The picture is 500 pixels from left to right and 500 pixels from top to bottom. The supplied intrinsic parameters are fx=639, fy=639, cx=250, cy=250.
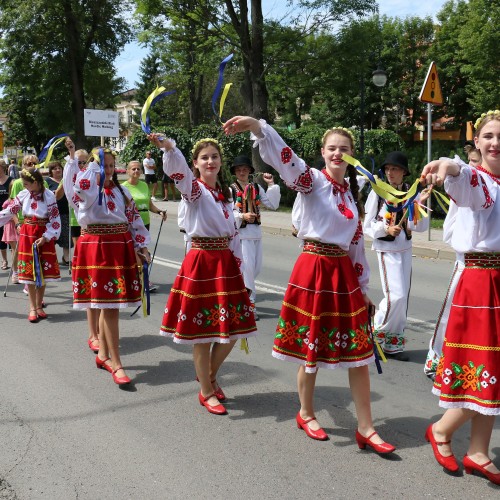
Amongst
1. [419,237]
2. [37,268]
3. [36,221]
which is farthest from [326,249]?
[419,237]

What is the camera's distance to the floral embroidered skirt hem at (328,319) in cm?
395

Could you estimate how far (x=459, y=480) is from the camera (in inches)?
140

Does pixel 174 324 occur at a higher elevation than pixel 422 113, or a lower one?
lower

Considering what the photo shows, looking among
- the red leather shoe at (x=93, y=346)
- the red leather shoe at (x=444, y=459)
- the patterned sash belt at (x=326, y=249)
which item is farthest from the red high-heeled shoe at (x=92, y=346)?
the red leather shoe at (x=444, y=459)

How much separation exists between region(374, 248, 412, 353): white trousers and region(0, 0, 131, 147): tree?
28991mm

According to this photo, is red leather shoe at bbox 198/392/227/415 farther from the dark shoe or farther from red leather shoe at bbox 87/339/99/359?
the dark shoe

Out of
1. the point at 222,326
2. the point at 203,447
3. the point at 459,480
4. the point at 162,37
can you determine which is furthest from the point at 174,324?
the point at 162,37

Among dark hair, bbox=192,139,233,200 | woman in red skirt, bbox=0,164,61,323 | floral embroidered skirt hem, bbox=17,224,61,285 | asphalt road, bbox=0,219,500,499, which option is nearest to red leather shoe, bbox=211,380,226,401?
asphalt road, bbox=0,219,500,499

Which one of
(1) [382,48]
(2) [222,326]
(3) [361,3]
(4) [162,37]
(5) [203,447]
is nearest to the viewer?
(5) [203,447]

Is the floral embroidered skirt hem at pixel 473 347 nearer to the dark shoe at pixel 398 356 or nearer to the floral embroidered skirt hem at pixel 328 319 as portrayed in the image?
the floral embroidered skirt hem at pixel 328 319

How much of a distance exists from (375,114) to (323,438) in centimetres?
4071

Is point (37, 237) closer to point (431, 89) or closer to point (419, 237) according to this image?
point (431, 89)

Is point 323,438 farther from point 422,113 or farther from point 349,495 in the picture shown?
point 422,113

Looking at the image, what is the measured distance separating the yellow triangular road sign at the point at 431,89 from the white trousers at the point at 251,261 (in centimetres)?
555
